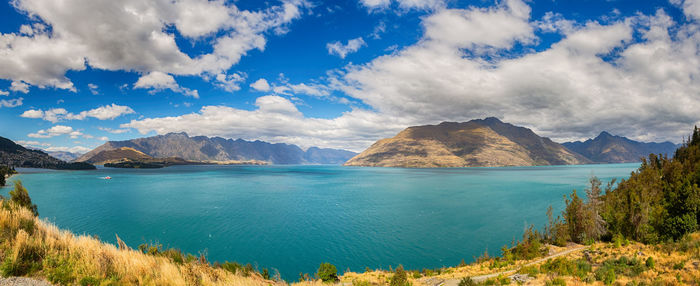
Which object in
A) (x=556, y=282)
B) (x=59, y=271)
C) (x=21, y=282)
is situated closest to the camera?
(x=21, y=282)

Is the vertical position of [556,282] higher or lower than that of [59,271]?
lower

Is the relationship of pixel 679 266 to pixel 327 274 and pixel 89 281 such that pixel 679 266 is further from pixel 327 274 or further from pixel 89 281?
pixel 89 281

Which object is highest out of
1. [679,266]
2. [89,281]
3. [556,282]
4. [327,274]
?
[89,281]

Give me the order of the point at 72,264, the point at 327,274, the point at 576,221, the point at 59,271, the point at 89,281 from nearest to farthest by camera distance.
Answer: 1. the point at 89,281
2. the point at 59,271
3. the point at 72,264
4. the point at 327,274
5. the point at 576,221

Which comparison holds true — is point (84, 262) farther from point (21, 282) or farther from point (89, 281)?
point (21, 282)

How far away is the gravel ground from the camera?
317 inches

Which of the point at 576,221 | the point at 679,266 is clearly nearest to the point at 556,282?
the point at 679,266

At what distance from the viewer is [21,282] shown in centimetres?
818

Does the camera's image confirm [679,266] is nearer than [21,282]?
No

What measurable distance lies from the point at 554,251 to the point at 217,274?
37041 millimetres

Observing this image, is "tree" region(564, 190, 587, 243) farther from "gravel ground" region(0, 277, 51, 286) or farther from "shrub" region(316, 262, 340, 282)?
"gravel ground" region(0, 277, 51, 286)

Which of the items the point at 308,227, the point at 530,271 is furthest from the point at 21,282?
the point at 308,227

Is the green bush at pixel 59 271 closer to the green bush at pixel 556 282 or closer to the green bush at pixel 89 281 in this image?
the green bush at pixel 89 281

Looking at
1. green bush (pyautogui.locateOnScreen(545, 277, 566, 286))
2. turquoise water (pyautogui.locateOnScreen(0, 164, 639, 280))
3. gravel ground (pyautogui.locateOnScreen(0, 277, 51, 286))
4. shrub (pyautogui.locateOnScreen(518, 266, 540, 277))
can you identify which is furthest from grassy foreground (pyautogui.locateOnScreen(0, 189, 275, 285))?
shrub (pyautogui.locateOnScreen(518, 266, 540, 277))
